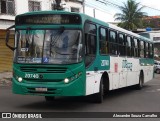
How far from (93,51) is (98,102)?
2030 mm

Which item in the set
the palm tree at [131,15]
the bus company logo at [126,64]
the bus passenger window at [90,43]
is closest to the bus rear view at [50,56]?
the bus passenger window at [90,43]

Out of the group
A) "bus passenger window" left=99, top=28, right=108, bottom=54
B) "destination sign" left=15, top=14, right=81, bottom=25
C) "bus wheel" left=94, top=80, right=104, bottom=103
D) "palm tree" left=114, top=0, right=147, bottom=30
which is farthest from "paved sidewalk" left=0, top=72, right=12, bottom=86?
"palm tree" left=114, top=0, right=147, bottom=30

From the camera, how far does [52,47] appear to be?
1248 centimetres

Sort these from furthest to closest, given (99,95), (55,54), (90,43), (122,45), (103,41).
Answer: (122,45), (103,41), (99,95), (90,43), (55,54)

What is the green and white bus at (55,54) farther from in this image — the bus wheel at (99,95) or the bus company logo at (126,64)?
the bus company logo at (126,64)

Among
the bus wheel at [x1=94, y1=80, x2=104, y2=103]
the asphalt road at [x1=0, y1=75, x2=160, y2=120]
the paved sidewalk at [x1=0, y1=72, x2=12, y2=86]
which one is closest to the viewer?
the asphalt road at [x1=0, y1=75, x2=160, y2=120]

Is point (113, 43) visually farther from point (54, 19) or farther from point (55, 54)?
point (55, 54)

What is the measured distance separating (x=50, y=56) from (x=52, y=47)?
0.28 meters

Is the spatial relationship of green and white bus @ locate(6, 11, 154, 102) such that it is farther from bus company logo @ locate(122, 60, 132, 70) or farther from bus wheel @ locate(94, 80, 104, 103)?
bus company logo @ locate(122, 60, 132, 70)

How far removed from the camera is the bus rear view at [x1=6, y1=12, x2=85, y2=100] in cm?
1240

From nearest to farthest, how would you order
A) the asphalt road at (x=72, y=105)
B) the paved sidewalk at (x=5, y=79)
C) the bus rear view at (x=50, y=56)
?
the bus rear view at (x=50, y=56) → the asphalt road at (x=72, y=105) → the paved sidewalk at (x=5, y=79)

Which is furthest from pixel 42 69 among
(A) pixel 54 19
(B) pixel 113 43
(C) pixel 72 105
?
(B) pixel 113 43

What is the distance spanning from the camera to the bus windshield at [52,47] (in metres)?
12.4

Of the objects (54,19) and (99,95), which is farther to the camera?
(99,95)
